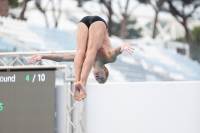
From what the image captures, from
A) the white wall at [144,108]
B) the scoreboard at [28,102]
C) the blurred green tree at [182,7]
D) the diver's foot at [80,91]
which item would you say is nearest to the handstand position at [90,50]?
the diver's foot at [80,91]

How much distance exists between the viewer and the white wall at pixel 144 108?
7.39 metres

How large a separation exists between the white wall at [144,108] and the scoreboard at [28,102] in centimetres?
67

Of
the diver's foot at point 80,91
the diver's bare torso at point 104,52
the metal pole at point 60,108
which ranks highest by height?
the diver's bare torso at point 104,52

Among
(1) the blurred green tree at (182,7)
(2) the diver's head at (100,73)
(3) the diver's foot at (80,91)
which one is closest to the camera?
(3) the diver's foot at (80,91)

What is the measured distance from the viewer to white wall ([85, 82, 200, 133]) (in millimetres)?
7395

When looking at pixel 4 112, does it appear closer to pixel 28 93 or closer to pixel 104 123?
pixel 28 93

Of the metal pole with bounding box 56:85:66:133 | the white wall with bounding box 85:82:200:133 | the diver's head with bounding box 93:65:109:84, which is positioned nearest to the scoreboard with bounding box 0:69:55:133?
the metal pole with bounding box 56:85:66:133

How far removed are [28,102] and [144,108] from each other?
6.64 ft

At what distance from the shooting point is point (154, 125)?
763 cm

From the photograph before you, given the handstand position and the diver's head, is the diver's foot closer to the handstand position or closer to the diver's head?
the handstand position

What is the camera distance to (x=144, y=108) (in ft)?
25.2

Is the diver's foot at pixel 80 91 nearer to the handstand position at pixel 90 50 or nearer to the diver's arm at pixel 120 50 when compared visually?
the handstand position at pixel 90 50

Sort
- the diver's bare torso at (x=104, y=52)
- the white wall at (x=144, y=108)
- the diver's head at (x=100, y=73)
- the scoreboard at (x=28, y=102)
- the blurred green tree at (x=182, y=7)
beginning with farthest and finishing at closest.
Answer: the blurred green tree at (x=182, y=7) → the scoreboard at (x=28, y=102) → the white wall at (x=144, y=108) → the diver's head at (x=100, y=73) → the diver's bare torso at (x=104, y=52)

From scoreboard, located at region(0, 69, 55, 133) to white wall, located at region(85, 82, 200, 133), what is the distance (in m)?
0.67
